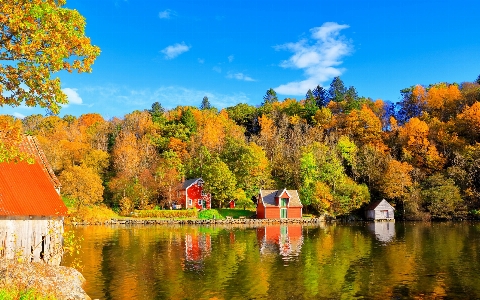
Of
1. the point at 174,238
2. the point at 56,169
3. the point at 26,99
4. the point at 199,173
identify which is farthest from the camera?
the point at 199,173

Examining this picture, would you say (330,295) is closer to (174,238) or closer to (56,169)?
(174,238)

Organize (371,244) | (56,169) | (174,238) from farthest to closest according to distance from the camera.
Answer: (56,169)
(174,238)
(371,244)

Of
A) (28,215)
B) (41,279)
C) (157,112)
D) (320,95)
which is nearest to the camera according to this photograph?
(41,279)

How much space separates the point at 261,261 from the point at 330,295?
11064 millimetres

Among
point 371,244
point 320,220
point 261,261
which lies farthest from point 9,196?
point 320,220

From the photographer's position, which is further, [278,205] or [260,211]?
[260,211]

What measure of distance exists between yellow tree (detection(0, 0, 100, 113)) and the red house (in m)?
68.9

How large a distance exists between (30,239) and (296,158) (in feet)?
249

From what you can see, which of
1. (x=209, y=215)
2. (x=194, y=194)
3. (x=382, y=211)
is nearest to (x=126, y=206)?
(x=194, y=194)

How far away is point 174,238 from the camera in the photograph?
49.9m

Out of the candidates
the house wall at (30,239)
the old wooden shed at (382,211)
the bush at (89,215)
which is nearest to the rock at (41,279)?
the house wall at (30,239)

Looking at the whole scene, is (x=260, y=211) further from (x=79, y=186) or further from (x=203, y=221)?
(x=79, y=186)

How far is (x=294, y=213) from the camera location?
3268 inches

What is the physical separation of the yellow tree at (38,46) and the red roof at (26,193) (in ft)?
35.2
